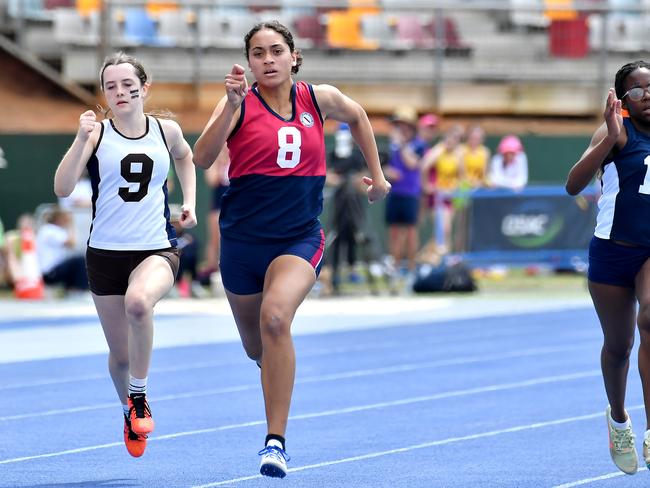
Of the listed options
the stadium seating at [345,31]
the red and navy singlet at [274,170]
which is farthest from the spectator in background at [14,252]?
the red and navy singlet at [274,170]

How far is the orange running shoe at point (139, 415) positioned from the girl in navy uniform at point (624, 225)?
2257 millimetres

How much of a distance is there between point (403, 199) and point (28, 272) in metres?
4.87

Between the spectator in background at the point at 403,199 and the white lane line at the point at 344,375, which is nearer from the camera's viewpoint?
the white lane line at the point at 344,375

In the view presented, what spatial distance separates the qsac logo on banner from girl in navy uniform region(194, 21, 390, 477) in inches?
510

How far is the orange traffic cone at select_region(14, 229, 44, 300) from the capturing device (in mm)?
18547

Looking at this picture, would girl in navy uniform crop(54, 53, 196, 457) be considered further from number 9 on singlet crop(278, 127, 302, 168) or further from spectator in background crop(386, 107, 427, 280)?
spectator in background crop(386, 107, 427, 280)

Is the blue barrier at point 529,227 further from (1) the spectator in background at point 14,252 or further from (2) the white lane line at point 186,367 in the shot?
(2) the white lane line at point 186,367

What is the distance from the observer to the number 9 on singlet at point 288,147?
718 cm

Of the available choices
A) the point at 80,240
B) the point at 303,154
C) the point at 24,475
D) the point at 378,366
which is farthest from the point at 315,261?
the point at 80,240

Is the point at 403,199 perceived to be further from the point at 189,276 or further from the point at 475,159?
the point at 189,276

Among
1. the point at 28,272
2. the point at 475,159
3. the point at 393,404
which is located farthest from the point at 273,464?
the point at 475,159

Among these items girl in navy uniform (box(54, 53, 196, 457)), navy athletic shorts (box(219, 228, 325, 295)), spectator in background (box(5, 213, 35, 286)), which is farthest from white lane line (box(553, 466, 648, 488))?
spectator in background (box(5, 213, 35, 286))

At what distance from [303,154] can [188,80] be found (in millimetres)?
18003

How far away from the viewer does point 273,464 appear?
6555 millimetres
